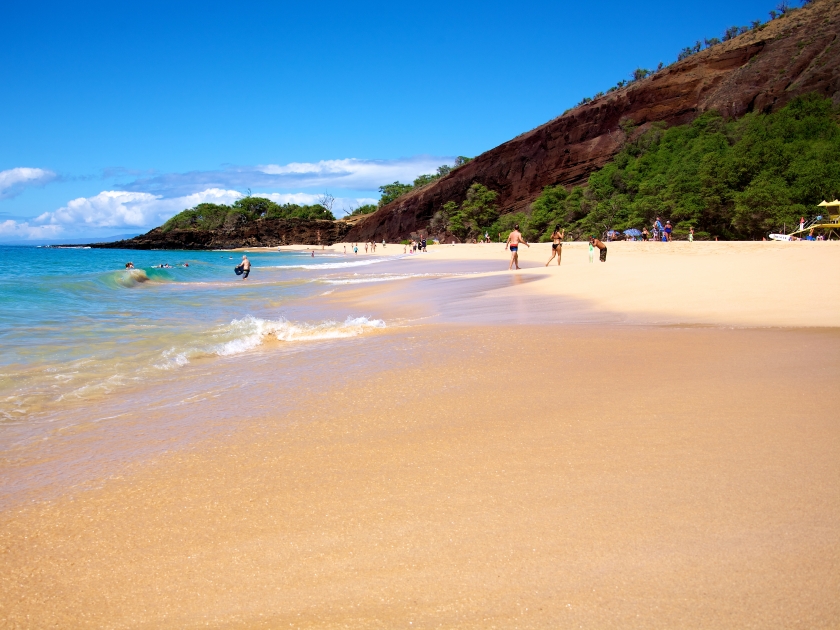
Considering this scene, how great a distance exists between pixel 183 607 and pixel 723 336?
6134 millimetres

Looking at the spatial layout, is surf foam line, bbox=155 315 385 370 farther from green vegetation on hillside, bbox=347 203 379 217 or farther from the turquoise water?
green vegetation on hillside, bbox=347 203 379 217

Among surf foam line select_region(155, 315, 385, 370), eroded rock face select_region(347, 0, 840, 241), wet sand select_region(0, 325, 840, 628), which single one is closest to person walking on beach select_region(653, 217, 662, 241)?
eroded rock face select_region(347, 0, 840, 241)

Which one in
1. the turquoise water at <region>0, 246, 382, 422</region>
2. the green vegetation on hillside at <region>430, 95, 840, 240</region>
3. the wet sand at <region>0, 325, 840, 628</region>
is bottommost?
the turquoise water at <region>0, 246, 382, 422</region>

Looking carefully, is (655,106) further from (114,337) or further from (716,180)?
(114,337)

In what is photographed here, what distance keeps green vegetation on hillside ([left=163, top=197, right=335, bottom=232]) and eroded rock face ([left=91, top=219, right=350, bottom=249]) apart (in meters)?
2.79

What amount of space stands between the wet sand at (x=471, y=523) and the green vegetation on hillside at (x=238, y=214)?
133 m

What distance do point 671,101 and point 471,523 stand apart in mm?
74881

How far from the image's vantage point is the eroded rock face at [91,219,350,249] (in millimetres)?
126562

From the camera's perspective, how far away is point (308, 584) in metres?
2.15

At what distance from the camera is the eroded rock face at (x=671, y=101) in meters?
56.3

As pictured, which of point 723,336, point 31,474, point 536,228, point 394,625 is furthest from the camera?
point 536,228

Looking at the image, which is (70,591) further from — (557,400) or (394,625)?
(557,400)

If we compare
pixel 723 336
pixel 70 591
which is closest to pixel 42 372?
pixel 70 591

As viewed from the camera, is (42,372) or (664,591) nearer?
(664,591)
